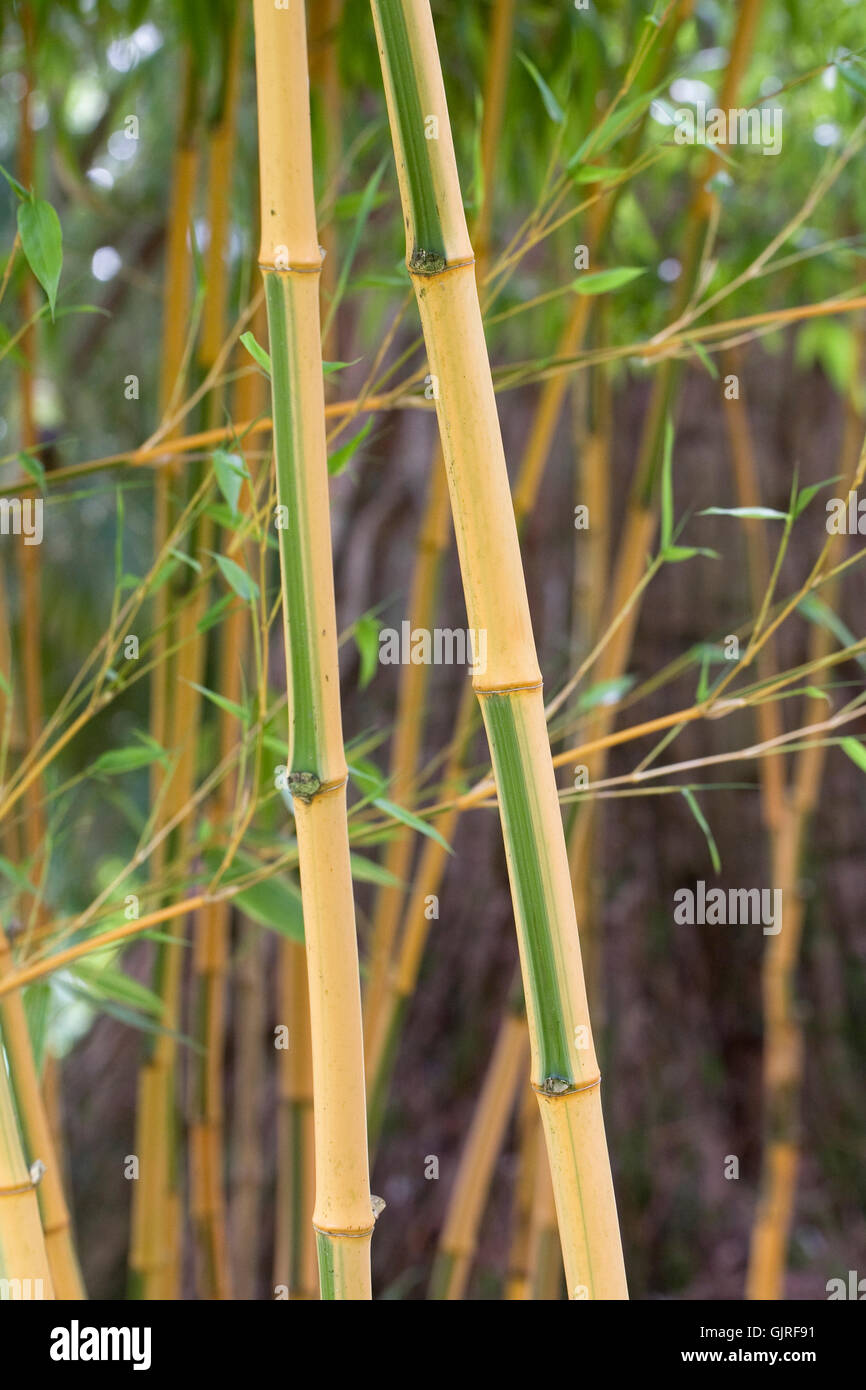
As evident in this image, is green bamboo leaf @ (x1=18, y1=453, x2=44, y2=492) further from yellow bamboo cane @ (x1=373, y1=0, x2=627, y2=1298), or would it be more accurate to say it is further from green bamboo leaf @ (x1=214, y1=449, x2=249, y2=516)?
yellow bamboo cane @ (x1=373, y1=0, x2=627, y2=1298)

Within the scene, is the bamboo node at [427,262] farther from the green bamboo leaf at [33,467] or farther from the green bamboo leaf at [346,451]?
the green bamboo leaf at [33,467]

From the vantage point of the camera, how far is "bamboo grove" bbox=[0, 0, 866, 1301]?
11.9 inches

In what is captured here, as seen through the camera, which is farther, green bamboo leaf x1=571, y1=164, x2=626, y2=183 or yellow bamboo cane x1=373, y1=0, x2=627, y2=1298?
green bamboo leaf x1=571, y1=164, x2=626, y2=183

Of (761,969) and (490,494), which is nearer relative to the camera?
(490,494)

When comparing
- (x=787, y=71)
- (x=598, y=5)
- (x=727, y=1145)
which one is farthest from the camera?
(x=727, y=1145)

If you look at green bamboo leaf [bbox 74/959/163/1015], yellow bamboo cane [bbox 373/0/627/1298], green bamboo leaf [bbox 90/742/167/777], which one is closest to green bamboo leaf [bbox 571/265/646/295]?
yellow bamboo cane [bbox 373/0/627/1298]

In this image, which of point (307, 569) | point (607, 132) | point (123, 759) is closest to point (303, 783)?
point (307, 569)

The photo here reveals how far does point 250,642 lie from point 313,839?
56cm

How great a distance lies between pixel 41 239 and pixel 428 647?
342 mm

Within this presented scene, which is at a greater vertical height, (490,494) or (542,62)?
(542,62)

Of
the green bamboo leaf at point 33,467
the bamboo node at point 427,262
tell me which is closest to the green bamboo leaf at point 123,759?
the green bamboo leaf at point 33,467

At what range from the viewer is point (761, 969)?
1.43 m
